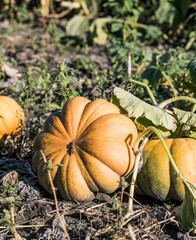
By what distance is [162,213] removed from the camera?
281cm

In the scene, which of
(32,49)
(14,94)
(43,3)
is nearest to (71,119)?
(14,94)

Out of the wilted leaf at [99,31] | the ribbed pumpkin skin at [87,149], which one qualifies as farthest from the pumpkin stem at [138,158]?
the wilted leaf at [99,31]

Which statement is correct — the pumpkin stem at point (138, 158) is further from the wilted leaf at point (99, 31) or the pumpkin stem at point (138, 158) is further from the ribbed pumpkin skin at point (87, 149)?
the wilted leaf at point (99, 31)

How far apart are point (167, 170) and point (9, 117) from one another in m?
1.75

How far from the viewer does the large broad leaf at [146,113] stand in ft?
9.53

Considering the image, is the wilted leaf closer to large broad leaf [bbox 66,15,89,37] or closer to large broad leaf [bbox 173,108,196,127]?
large broad leaf [bbox 66,15,89,37]

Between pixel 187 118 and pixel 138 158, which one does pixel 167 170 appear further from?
pixel 187 118

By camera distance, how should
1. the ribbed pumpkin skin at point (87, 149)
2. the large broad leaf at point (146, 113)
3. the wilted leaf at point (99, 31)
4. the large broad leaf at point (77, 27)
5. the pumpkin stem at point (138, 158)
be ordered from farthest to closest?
the large broad leaf at point (77, 27) < the wilted leaf at point (99, 31) < the large broad leaf at point (146, 113) < the ribbed pumpkin skin at point (87, 149) < the pumpkin stem at point (138, 158)

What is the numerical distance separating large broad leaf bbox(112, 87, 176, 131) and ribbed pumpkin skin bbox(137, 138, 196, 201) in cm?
16

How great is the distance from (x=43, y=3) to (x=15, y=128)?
208 inches

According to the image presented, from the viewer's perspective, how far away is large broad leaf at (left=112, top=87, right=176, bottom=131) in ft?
9.53

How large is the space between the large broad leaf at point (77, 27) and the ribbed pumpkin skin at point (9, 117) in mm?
3659

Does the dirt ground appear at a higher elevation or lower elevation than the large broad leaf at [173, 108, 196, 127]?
lower

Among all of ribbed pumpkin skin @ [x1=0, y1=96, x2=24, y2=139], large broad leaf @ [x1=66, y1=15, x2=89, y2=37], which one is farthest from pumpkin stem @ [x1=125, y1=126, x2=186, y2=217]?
large broad leaf @ [x1=66, y1=15, x2=89, y2=37]
